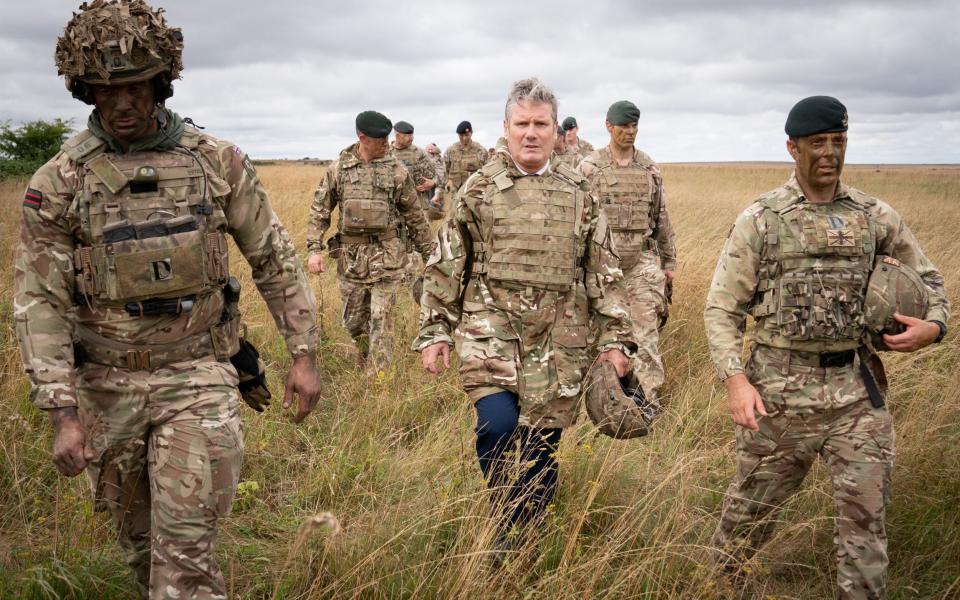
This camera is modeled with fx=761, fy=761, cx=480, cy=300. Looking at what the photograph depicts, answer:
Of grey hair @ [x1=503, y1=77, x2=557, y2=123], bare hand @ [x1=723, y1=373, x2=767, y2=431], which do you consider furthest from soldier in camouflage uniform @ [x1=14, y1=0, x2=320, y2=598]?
bare hand @ [x1=723, y1=373, x2=767, y2=431]

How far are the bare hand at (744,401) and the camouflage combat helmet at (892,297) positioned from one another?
21.5 inches

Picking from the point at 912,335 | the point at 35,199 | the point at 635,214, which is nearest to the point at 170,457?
the point at 35,199

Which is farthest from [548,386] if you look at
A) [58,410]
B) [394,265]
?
[394,265]

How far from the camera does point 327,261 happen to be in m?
11.5

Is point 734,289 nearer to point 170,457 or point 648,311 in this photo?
point 170,457

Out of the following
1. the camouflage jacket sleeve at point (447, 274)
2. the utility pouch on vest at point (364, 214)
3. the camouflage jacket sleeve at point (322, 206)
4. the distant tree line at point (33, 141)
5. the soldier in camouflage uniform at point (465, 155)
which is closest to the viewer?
the camouflage jacket sleeve at point (447, 274)

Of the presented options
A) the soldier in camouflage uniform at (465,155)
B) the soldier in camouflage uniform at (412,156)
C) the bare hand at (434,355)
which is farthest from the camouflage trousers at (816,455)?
the soldier in camouflage uniform at (465,155)

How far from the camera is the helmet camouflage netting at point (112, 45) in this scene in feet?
8.16

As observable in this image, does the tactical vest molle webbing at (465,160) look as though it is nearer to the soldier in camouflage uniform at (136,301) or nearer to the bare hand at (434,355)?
the bare hand at (434,355)

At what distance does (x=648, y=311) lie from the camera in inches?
250

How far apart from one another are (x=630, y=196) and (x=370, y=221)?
88.6 inches

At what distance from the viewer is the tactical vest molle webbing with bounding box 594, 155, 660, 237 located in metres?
6.49

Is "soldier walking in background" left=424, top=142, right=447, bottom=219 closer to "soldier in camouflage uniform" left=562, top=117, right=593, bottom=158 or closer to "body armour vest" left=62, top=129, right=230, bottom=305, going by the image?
"soldier in camouflage uniform" left=562, top=117, right=593, bottom=158

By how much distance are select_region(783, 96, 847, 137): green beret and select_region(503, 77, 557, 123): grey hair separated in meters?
1.02
